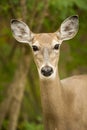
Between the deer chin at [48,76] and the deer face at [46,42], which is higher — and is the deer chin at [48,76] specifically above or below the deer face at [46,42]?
below

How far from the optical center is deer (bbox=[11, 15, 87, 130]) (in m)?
10.5

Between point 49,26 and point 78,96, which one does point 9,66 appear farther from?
point 78,96

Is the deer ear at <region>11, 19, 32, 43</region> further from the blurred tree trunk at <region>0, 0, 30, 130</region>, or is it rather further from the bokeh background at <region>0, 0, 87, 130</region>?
the blurred tree trunk at <region>0, 0, 30, 130</region>

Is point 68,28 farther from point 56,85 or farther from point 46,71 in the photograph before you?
point 46,71

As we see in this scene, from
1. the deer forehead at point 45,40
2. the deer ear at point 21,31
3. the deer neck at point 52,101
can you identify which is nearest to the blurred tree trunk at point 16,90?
the deer ear at point 21,31

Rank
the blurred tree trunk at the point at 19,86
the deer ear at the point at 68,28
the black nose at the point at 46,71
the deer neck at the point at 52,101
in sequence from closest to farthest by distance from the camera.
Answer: the black nose at the point at 46,71 < the deer neck at the point at 52,101 < the deer ear at the point at 68,28 < the blurred tree trunk at the point at 19,86

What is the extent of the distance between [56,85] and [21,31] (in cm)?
105

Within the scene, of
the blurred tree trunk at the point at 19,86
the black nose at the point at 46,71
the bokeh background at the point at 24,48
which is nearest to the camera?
A: the black nose at the point at 46,71

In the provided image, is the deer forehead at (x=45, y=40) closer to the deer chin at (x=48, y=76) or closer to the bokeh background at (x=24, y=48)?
the deer chin at (x=48, y=76)

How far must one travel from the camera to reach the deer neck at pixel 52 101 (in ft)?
34.8

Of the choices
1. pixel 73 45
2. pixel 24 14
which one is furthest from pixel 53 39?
pixel 73 45

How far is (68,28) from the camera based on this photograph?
1130 cm

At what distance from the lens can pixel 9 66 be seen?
14.0 metres

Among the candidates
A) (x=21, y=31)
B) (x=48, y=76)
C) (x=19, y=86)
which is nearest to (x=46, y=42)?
(x=48, y=76)
